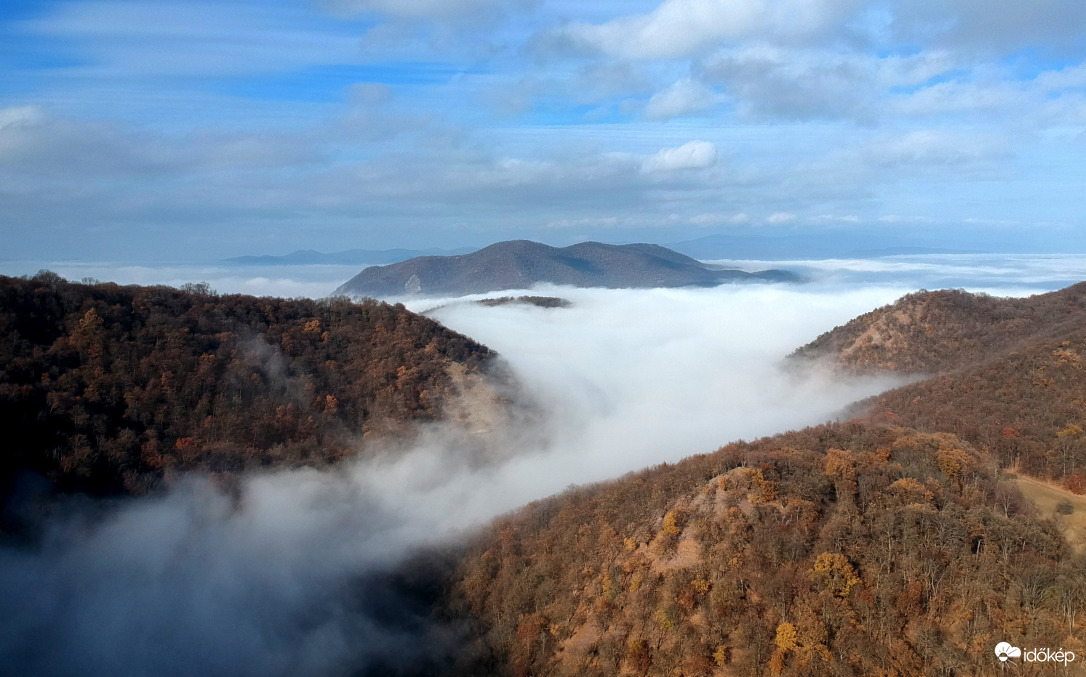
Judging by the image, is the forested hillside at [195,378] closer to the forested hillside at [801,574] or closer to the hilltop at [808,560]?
the hilltop at [808,560]

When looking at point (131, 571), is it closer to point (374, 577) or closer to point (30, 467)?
point (30, 467)

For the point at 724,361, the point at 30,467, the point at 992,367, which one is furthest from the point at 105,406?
the point at 724,361

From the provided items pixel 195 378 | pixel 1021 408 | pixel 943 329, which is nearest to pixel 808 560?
pixel 1021 408

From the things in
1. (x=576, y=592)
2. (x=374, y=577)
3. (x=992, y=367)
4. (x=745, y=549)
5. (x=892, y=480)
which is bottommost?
(x=374, y=577)

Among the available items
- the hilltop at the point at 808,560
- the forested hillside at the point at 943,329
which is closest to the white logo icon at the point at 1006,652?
the hilltop at the point at 808,560

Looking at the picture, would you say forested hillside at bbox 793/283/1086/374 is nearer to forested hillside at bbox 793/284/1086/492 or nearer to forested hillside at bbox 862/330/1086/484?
forested hillside at bbox 793/284/1086/492

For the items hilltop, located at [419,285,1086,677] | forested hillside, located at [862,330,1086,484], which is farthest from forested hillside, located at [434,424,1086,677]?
forested hillside, located at [862,330,1086,484]
